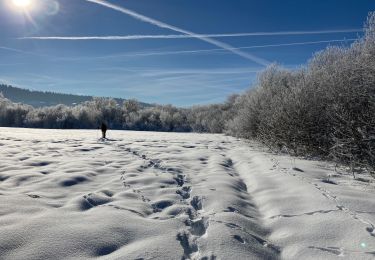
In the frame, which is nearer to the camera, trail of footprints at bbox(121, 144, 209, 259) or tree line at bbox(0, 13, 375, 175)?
trail of footprints at bbox(121, 144, 209, 259)

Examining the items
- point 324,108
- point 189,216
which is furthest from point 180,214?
point 324,108

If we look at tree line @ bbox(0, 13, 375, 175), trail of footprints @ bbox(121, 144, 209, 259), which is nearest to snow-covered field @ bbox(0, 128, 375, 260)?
trail of footprints @ bbox(121, 144, 209, 259)

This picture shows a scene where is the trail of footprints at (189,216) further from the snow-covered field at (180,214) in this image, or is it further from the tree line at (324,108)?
the tree line at (324,108)

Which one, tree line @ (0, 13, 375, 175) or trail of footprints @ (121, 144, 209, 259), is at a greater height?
tree line @ (0, 13, 375, 175)

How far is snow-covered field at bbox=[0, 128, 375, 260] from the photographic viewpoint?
429cm

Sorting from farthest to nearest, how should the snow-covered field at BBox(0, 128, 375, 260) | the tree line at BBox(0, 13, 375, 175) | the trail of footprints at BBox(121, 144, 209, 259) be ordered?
the tree line at BBox(0, 13, 375, 175) < the trail of footprints at BBox(121, 144, 209, 259) < the snow-covered field at BBox(0, 128, 375, 260)

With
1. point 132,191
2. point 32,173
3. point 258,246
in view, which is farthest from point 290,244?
point 32,173

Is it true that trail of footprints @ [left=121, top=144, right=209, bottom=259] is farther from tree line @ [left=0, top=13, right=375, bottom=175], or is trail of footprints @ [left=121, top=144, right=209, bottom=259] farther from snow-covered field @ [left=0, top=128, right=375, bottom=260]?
tree line @ [left=0, top=13, right=375, bottom=175]

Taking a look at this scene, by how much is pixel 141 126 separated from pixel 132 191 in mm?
57094

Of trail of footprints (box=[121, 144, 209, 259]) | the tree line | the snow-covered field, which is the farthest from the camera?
the tree line

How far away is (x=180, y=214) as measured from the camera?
5.83 m

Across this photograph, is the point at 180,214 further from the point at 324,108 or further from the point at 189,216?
the point at 324,108

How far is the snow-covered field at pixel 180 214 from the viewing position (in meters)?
4.29

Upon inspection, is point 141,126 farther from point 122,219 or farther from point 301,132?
point 122,219
